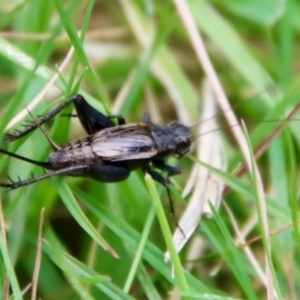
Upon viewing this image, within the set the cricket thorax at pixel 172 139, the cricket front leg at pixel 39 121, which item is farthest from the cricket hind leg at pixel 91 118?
the cricket thorax at pixel 172 139

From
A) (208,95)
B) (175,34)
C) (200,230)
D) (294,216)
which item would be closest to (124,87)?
(208,95)

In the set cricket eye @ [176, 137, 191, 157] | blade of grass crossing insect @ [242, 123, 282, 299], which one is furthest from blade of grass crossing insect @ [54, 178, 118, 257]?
cricket eye @ [176, 137, 191, 157]

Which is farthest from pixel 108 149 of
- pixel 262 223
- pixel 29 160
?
pixel 262 223

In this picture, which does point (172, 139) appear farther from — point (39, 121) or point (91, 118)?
point (39, 121)

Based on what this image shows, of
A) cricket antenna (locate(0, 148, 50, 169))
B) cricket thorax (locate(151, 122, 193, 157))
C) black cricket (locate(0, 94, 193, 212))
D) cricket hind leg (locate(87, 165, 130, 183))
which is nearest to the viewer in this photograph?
cricket antenna (locate(0, 148, 50, 169))

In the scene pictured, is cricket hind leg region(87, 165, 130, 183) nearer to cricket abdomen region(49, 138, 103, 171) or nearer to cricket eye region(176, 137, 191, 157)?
cricket abdomen region(49, 138, 103, 171)

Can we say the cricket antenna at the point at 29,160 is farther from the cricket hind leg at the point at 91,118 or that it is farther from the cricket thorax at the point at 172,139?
the cricket thorax at the point at 172,139
